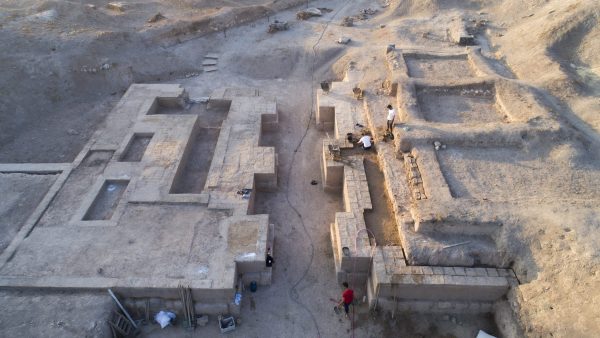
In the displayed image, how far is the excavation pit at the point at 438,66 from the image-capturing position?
13.9 m

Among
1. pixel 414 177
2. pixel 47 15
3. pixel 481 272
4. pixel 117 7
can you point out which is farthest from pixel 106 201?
pixel 117 7

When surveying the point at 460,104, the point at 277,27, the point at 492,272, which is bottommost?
the point at 492,272

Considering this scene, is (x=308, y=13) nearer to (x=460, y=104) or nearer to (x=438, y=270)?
(x=460, y=104)

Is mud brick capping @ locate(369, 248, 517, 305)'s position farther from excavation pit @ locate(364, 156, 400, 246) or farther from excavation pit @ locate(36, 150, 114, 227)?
excavation pit @ locate(36, 150, 114, 227)

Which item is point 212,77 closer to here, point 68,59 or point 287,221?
point 68,59

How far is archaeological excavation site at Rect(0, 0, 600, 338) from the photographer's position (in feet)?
24.5

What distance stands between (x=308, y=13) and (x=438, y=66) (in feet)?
30.0

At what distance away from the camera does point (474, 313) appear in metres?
7.92

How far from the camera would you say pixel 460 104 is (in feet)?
39.7

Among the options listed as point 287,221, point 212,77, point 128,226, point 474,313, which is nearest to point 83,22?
point 212,77

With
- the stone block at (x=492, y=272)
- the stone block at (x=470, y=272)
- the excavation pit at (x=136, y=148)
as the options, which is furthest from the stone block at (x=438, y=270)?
the excavation pit at (x=136, y=148)

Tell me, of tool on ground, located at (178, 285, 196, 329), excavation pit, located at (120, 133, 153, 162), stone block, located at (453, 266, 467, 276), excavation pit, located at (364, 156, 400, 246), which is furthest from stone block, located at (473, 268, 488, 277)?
excavation pit, located at (120, 133, 153, 162)

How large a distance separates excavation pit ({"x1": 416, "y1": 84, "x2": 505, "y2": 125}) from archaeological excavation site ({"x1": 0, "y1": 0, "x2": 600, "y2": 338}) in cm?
6

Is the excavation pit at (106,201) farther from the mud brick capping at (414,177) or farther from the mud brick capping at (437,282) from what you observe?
the mud brick capping at (414,177)
